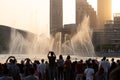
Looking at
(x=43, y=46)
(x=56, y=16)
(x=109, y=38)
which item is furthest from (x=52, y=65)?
(x=109, y=38)

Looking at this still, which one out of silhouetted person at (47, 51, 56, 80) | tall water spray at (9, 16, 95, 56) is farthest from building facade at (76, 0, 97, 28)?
silhouetted person at (47, 51, 56, 80)

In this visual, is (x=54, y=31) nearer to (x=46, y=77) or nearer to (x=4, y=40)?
(x=4, y=40)

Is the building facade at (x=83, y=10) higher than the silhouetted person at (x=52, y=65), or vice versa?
the building facade at (x=83, y=10)

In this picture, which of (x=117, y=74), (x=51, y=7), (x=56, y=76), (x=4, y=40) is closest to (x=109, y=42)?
(x=51, y=7)

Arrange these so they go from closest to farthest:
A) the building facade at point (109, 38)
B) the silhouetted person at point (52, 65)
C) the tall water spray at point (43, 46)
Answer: the silhouetted person at point (52, 65) < the tall water spray at point (43, 46) < the building facade at point (109, 38)

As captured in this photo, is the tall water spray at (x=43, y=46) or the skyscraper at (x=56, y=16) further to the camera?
the skyscraper at (x=56, y=16)

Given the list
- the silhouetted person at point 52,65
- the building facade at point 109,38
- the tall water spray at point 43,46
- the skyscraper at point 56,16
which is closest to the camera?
the silhouetted person at point 52,65

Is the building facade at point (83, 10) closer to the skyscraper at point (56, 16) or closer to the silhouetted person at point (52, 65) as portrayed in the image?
the skyscraper at point (56, 16)

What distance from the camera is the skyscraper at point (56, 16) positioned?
128625mm

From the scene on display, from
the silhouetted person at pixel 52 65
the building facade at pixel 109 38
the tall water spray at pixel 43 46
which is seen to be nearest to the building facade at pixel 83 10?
the building facade at pixel 109 38

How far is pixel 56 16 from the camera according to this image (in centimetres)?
13750

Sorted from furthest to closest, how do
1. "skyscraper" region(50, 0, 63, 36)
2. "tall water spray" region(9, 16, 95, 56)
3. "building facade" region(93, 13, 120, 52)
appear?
"building facade" region(93, 13, 120, 52)
"skyscraper" region(50, 0, 63, 36)
"tall water spray" region(9, 16, 95, 56)

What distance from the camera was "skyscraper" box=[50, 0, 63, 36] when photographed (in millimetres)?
128625

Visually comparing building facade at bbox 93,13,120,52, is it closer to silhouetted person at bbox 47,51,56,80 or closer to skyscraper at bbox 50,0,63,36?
skyscraper at bbox 50,0,63,36
